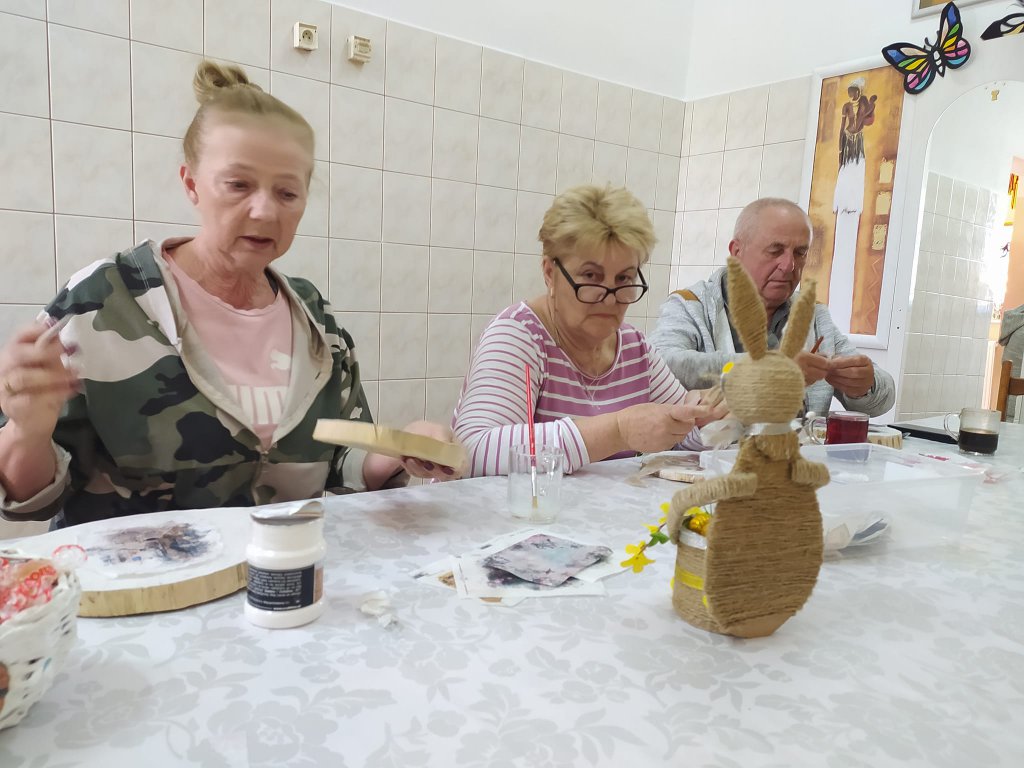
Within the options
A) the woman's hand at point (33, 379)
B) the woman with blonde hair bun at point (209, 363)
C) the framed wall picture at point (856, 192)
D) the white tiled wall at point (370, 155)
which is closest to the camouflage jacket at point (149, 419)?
the woman with blonde hair bun at point (209, 363)

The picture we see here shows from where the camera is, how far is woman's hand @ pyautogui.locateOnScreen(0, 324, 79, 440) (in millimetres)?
803

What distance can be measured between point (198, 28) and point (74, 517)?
5.28 feet

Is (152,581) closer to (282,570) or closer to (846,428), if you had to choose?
(282,570)

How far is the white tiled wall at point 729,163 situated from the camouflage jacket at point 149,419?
245 centimetres

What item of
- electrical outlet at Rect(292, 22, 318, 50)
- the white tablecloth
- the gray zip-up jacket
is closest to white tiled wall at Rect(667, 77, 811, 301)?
the gray zip-up jacket

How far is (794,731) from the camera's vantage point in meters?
0.54

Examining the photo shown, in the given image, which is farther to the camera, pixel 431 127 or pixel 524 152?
pixel 524 152

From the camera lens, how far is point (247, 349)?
3.88ft

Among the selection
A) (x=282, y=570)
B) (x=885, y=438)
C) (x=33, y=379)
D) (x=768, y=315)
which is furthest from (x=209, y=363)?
(x=768, y=315)

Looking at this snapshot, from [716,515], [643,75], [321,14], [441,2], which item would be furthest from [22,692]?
[643,75]

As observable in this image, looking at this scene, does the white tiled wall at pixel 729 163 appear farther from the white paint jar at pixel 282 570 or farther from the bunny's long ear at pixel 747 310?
the white paint jar at pixel 282 570

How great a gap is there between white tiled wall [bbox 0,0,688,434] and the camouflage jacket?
39 centimetres

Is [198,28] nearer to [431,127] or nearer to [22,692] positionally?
[431,127]

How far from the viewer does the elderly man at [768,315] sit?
2.04 metres
